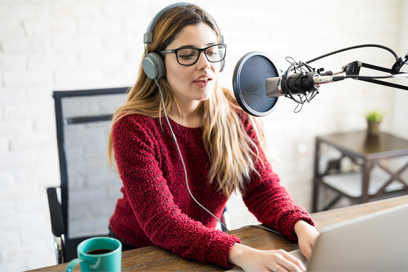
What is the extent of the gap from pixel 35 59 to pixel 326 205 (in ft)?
Answer: 6.28

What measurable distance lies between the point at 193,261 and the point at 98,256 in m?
0.28

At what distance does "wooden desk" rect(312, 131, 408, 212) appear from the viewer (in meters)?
2.06

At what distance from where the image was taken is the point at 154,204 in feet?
3.22

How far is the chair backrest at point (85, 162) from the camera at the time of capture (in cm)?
132

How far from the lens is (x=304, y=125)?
2367 millimetres

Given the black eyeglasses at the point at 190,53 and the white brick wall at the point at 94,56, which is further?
the white brick wall at the point at 94,56

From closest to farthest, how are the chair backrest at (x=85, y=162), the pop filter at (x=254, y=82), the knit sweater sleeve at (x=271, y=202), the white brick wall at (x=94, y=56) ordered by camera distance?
1. the pop filter at (x=254, y=82)
2. the knit sweater sleeve at (x=271, y=202)
3. the chair backrest at (x=85, y=162)
4. the white brick wall at (x=94, y=56)

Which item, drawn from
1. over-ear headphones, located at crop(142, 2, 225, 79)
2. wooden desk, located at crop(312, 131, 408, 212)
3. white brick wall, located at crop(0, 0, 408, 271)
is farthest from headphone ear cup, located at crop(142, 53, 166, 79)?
wooden desk, located at crop(312, 131, 408, 212)

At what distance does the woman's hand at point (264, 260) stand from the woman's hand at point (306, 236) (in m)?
0.09

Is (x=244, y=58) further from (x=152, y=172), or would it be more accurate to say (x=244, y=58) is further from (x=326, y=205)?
(x=326, y=205)

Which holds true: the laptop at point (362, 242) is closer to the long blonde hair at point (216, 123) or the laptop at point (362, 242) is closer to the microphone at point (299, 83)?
the microphone at point (299, 83)

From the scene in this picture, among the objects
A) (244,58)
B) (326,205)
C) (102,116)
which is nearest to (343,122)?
(326,205)

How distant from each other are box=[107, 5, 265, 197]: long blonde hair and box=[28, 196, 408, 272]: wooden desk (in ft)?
0.72

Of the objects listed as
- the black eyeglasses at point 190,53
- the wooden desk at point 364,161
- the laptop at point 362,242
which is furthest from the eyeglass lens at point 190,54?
the wooden desk at point 364,161
